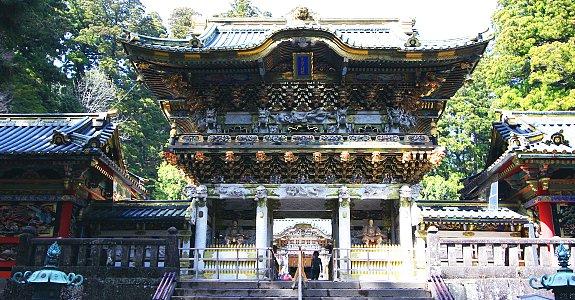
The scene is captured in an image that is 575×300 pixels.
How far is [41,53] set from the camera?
105ft

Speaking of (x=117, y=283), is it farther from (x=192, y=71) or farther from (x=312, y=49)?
(x=312, y=49)

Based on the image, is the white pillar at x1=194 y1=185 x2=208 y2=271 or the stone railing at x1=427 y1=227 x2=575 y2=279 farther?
the white pillar at x1=194 y1=185 x2=208 y2=271

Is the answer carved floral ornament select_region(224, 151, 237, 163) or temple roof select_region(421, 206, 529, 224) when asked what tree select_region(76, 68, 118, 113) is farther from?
temple roof select_region(421, 206, 529, 224)

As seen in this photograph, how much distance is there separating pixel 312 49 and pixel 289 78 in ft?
4.25

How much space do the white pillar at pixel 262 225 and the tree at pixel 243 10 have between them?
39727 mm

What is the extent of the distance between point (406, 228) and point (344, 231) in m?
1.89

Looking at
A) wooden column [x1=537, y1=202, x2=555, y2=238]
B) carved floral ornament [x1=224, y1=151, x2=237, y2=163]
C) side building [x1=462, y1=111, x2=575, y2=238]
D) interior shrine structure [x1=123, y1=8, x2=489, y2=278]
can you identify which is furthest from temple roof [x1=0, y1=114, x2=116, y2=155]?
wooden column [x1=537, y1=202, x2=555, y2=238]

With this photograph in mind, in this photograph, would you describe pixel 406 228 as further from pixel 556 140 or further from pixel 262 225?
pixel 556 140

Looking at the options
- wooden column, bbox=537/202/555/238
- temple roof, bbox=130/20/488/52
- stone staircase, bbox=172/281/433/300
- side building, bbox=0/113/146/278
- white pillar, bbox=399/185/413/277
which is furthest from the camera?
wooden column, bbox=537/202/555/238

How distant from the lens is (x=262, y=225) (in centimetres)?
1584

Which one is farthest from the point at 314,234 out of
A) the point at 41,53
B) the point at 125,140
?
the point at 41,53

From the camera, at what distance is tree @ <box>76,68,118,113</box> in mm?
38394

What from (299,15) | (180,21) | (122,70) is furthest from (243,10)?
(299,15)

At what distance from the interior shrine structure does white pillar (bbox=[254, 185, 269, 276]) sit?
32 millimetres
